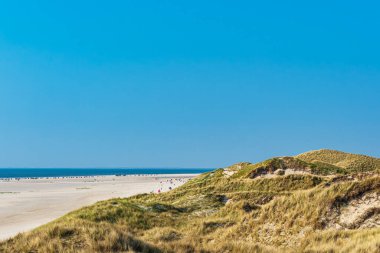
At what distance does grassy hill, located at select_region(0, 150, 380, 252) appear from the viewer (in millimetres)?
11906

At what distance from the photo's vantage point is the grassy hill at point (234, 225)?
11.9 meters

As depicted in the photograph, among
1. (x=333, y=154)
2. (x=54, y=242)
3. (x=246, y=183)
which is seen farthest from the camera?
(x=333, y=154)

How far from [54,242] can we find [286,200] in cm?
1190

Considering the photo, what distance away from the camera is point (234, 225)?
19.4 metres

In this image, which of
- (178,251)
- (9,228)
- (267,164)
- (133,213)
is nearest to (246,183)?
(267,164)

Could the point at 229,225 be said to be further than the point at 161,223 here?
No

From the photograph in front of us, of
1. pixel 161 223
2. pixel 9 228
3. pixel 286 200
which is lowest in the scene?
pixel 9 228

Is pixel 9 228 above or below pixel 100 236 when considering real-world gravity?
below

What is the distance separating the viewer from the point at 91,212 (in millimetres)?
23297

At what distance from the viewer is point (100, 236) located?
11945mm

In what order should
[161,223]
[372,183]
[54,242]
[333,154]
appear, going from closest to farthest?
[54,242] → [372,183] → [161,223] → [333,154]

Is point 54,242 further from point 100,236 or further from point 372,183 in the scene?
point 372,183

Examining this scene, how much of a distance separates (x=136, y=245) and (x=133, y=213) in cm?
1162

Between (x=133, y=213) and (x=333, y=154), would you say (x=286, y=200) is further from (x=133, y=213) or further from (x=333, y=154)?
(x=333, y=154)
